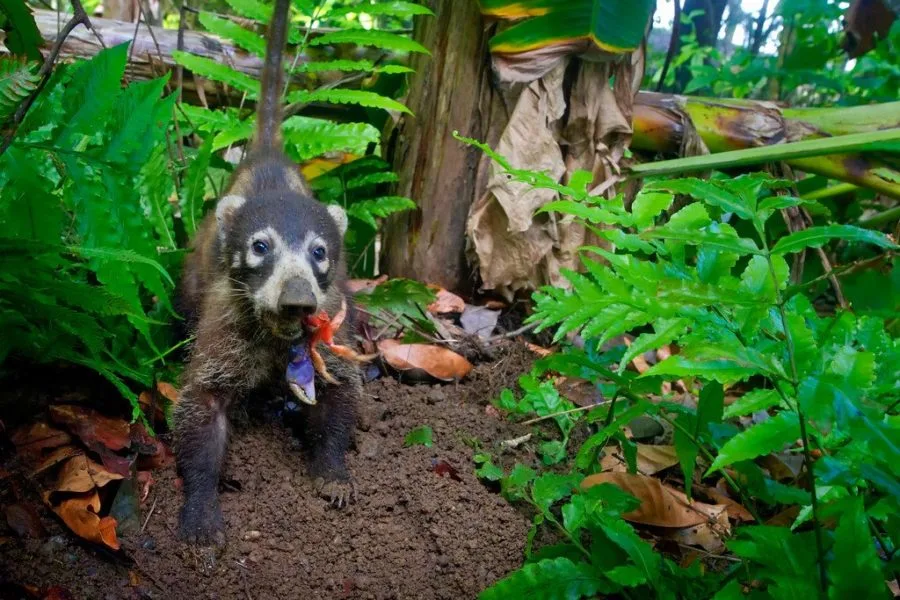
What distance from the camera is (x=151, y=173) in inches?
157

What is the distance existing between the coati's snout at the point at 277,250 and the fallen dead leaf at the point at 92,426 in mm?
698

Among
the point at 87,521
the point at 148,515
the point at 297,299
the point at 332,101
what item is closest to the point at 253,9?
the point at 332,101

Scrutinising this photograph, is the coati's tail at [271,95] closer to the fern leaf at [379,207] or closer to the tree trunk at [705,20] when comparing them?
the fern leaf at [379,207]

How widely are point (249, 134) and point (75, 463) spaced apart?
2.06 meters

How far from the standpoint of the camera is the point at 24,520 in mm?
2572

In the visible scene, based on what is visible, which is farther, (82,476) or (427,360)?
(427,360)

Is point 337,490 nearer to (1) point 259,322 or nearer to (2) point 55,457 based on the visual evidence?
(1) point 259,322

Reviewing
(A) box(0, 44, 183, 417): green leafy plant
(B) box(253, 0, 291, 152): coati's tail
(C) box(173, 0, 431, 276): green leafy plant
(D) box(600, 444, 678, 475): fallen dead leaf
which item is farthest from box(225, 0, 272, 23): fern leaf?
(D) box(600, 444, 678, 475): fallen dead leaf

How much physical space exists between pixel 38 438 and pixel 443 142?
2.51m

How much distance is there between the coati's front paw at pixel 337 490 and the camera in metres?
3.06

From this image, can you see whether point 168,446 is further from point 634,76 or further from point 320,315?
point 634,76

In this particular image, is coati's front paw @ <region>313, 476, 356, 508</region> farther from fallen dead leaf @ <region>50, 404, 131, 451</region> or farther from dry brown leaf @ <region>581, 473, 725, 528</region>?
dry brown leaf @ <region>581, 473, 725, 528</region>

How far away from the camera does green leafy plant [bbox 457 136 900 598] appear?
5.62ft

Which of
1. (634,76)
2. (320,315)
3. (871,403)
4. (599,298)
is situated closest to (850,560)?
(871,403)
